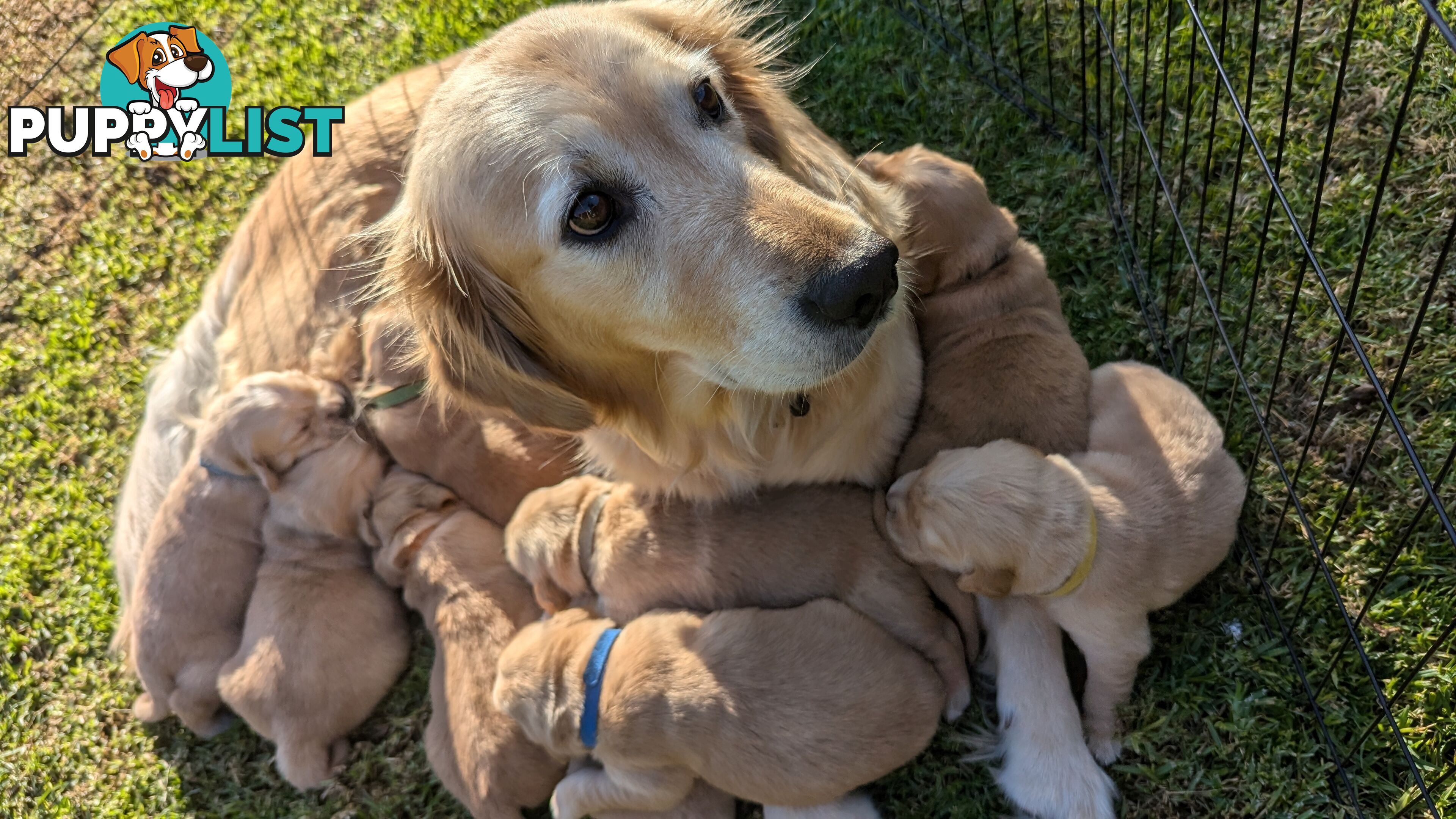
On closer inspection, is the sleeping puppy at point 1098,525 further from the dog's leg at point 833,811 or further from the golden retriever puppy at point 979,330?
the dog's leg at point 833,811

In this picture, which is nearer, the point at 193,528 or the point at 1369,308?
the point at 1369,308

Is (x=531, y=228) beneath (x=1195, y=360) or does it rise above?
above

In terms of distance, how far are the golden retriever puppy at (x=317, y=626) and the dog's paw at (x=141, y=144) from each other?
7.76 feet

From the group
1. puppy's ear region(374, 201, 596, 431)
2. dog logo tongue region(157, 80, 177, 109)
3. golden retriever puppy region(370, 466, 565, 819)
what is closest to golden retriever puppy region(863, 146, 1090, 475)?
puppy's ear region(374, 201, 596, 431)

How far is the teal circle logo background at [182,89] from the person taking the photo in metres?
4.87

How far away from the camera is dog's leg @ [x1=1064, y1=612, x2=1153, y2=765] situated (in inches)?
102

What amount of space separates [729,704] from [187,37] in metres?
4.47

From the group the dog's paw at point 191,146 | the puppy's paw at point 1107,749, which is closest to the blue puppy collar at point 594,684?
the puppy's paw at point 1107,749

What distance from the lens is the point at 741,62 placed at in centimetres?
268

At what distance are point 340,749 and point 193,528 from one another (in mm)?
880

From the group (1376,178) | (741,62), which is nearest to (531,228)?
(741,62)

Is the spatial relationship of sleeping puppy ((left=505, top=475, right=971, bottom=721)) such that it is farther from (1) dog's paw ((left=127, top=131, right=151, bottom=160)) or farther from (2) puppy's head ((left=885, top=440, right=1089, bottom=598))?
(1) dog's paw ((left=127, top=131, right=151, bottom=160))

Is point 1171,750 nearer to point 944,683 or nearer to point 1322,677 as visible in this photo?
point 1322,677

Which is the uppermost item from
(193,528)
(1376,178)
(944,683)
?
(1376,178)
